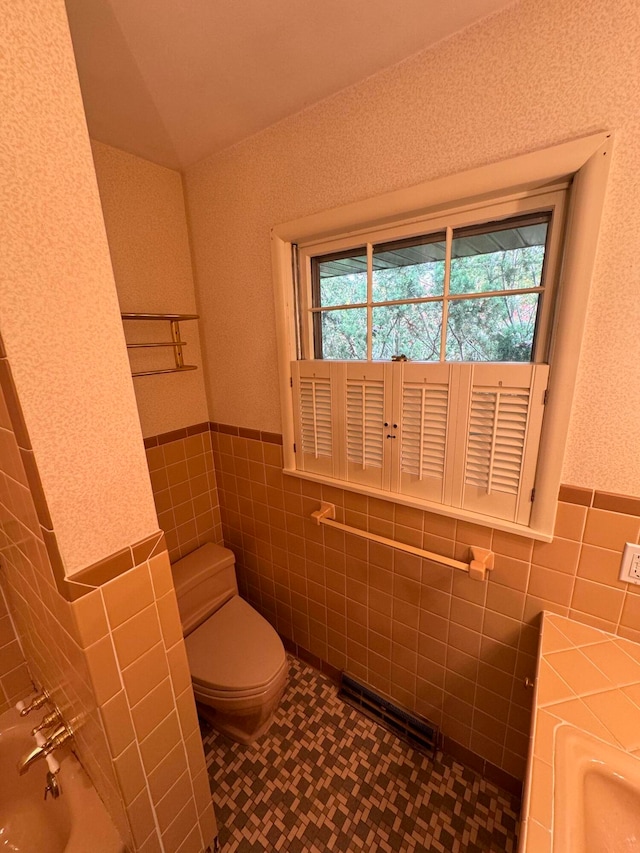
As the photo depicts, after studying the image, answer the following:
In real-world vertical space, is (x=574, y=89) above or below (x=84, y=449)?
above

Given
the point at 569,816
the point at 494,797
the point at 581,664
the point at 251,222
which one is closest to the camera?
the point at 569,816

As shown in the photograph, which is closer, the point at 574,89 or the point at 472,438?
the point at 574,89

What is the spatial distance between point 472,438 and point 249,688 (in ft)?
3.98

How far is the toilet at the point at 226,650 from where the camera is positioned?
1.32 m

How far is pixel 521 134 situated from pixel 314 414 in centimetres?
100

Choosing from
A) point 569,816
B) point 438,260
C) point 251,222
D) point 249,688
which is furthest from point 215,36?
point 249,688

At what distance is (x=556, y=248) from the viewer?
0.90m

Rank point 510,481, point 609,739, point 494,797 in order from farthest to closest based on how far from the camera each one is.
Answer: point 494,797 < point 510,481 < point 609,739

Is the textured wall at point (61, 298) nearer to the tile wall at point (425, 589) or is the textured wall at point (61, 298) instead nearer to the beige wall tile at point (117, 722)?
the beige wall tile at point (117, 722)

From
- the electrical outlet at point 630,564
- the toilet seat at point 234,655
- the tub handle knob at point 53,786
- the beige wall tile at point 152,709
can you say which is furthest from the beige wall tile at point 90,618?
the electrical outlet at point 630,564

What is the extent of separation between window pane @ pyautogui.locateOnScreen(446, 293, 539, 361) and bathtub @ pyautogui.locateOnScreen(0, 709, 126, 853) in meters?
1.63

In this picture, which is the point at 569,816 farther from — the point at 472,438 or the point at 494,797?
the point at 494,797

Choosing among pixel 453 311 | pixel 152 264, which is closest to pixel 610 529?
pixel 453 311

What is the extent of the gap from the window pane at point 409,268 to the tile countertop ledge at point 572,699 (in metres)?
1.06
